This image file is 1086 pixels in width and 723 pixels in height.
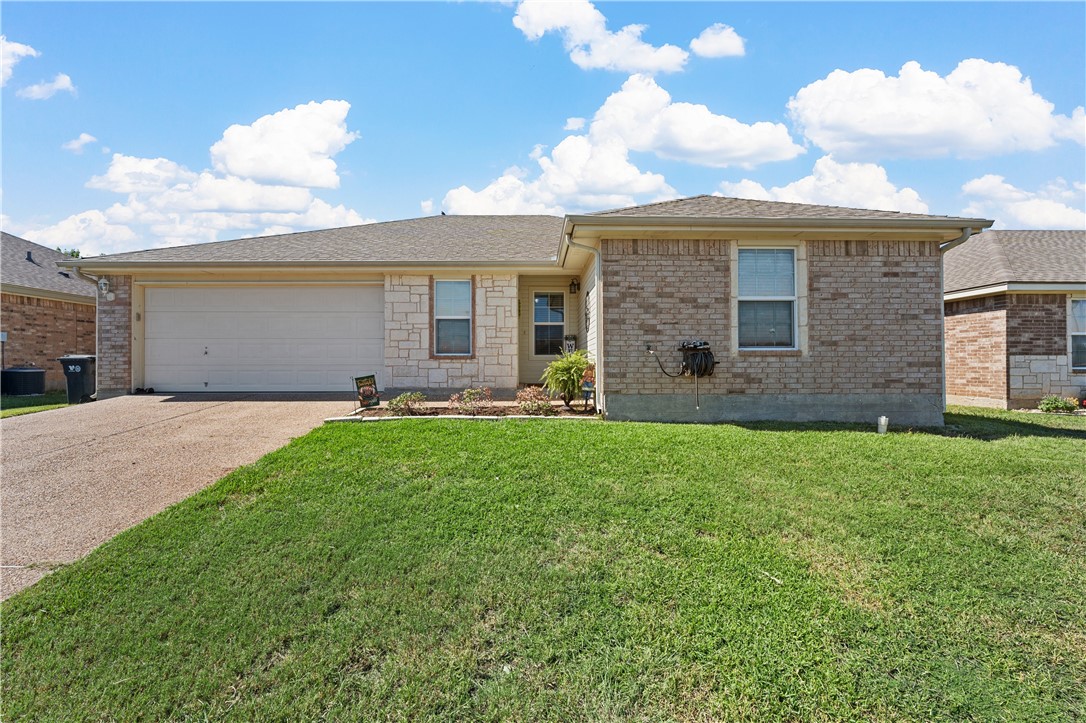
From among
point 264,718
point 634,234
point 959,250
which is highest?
point 959,250

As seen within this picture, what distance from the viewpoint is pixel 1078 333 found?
12203 mm

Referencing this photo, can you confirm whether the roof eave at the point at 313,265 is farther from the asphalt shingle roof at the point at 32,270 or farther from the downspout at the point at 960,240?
the downspout at the point at 960,240

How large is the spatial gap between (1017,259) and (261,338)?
17263 mm

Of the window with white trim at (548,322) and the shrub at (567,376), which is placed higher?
the window with white trim at (548,322)

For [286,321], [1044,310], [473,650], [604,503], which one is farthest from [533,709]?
[1044,310]

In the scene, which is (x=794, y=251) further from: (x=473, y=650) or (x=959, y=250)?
(x=959, y=250)

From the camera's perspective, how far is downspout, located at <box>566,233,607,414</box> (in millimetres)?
8273

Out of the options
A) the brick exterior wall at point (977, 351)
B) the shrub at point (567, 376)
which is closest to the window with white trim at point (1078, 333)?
the brick exterior wall at point (977, 351)

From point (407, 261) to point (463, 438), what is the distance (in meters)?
5.71

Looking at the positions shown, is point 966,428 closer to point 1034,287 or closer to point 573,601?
point 1034,287

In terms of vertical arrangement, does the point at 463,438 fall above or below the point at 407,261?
below

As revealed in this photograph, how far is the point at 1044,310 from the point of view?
1199 centimetres

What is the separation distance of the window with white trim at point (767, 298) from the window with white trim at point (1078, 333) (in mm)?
8518

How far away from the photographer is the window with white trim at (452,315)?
11625mm
